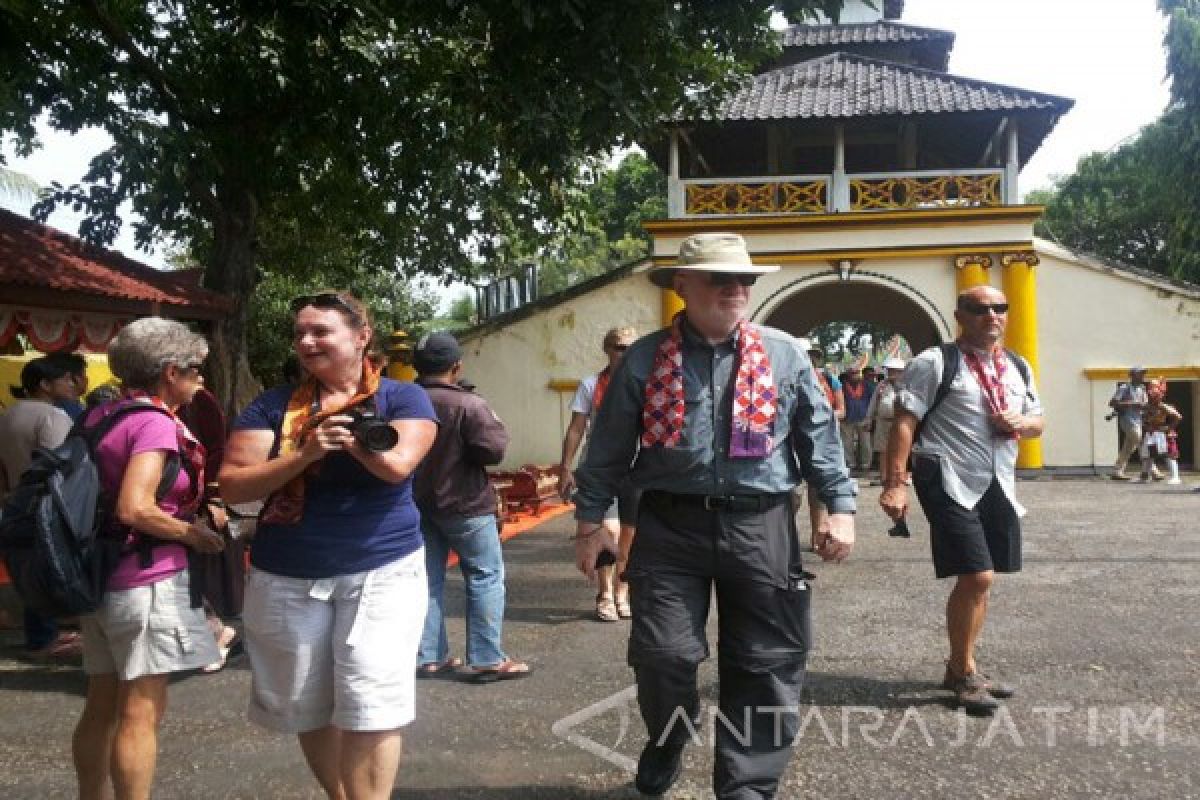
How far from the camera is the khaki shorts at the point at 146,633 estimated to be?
9.44 feet

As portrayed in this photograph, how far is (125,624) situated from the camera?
114 inches

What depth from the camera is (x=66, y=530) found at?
9.30 ft

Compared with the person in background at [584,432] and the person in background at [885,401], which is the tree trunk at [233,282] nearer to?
the person in background at [584,432]

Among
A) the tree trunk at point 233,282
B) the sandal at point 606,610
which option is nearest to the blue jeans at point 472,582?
the sandal at point 606,610

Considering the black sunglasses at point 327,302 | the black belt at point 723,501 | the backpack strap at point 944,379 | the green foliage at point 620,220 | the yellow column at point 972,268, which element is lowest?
the black belt at point 723,501

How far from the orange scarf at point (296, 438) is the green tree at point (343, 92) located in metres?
3.83

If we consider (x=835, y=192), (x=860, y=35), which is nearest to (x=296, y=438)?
(x=835, y=192)

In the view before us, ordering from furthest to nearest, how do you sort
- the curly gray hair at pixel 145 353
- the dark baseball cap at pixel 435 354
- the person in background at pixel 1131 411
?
the person in background at pixel 1131 411, the dark baseball cap at pixel 435 354, the curly gray hair at pixel 145 353

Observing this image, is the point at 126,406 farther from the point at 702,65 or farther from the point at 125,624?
the point at 702,65

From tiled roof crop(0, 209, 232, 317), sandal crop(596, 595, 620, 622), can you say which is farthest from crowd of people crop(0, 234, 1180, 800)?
tiled roof crop(0, 209, 232, 317)

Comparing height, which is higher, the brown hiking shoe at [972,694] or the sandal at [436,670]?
the brown hiking shoe at [972,694]

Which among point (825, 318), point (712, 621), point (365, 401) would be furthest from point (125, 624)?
point (825, 318)

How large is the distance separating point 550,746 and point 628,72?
4672mm

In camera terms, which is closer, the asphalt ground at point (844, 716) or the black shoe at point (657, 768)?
the black shoe at point (657, 768)
